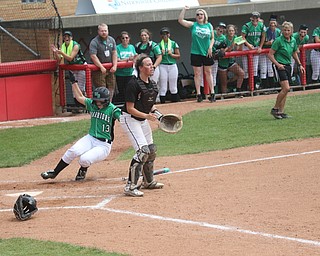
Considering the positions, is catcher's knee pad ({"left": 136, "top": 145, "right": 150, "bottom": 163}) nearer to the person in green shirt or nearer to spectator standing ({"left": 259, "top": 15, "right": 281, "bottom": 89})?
the person in green shirt

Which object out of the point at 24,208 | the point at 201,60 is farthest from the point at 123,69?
the point at 24,208

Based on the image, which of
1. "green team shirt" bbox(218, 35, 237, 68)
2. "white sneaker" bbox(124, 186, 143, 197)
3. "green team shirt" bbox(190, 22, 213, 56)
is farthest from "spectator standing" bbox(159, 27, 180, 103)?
"white sneaker" bbox(124, 186, 143, 197)

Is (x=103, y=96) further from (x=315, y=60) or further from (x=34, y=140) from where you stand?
(x=315, y=60)

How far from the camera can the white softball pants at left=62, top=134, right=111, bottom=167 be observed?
1085 cm

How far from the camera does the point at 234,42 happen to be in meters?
18.9

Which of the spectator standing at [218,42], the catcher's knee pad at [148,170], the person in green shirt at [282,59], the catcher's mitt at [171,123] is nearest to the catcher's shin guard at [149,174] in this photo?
the catcher's knee pad at [148,170]

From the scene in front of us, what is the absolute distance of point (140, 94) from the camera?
9852 millimetres

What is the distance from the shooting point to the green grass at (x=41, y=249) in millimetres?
7352

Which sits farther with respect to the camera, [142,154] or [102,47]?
[102,47]

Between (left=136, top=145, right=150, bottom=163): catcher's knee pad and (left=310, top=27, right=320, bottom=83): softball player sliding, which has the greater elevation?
(left=136, top=145, right=150, bottom=163): catcher's knee pad

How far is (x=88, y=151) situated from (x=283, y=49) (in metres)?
5.63

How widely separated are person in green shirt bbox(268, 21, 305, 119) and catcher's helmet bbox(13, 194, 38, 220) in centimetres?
725

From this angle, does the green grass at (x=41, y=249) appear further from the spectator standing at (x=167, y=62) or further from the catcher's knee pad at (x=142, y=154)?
the spectator standing at (x=167, y=62)

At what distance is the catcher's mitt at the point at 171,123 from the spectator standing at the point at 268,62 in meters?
9.95
